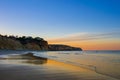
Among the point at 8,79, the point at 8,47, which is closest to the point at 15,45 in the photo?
the point at 8,47

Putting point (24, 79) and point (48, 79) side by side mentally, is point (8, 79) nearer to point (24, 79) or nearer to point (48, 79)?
point (24, 79)

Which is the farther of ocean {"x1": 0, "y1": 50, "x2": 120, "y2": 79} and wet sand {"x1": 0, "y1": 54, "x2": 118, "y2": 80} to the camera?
ocean {"x1": 0, "y1": 50, "x2": 120, "y2": 79}

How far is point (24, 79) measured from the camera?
10.5 meters

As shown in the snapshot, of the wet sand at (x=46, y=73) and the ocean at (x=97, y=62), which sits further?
the ocean at (x=97, y=62)

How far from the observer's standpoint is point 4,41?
162 metres

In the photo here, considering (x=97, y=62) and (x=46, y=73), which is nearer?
(x=46, y=73)

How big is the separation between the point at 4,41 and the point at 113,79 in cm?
15888

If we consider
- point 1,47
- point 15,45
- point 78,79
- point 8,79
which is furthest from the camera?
point 15,45

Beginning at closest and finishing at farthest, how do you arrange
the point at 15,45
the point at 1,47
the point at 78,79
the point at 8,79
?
the point at 8,79, the point at 78,79, the point at 1,47, the point at 15,45

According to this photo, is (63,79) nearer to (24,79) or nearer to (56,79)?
(56,79)

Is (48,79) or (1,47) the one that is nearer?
(48,79)

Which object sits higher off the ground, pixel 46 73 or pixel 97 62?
pixel 46 73

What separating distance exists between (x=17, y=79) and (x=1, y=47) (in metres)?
152

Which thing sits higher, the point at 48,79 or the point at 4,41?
the point at 4,41
